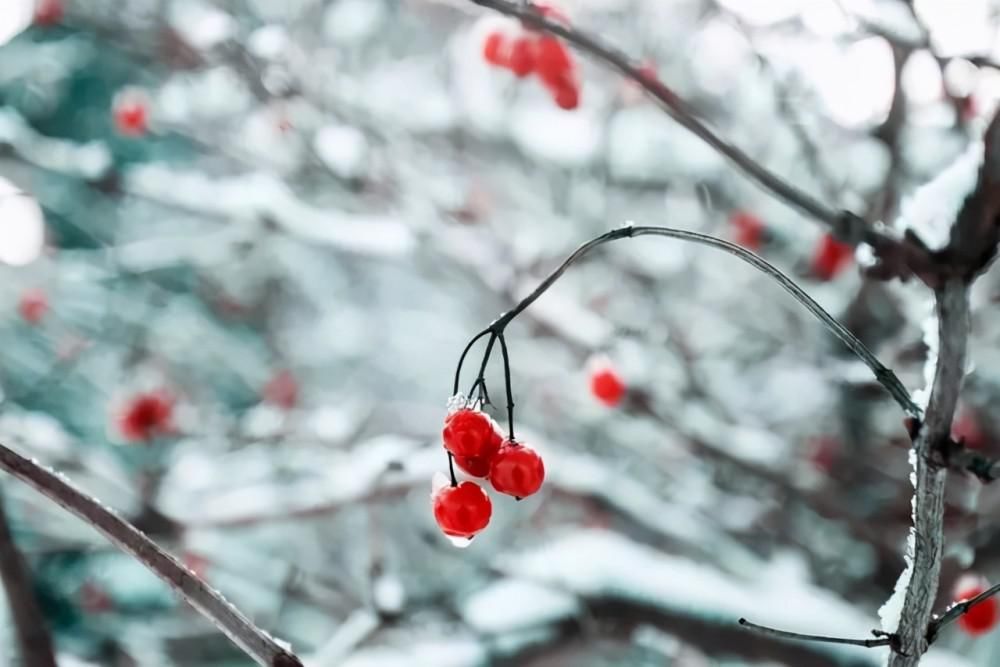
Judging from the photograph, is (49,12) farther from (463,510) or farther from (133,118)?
(463,510)

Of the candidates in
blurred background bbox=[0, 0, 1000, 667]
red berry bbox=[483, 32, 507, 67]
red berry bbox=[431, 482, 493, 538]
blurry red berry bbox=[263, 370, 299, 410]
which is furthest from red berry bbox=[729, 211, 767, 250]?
blurry red berry bbox=[263, 370, 299, 410]

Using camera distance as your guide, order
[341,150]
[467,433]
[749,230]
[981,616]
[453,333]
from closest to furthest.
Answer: [467,433] → [981,616] → [749,230] → [341,150] → [453,333]

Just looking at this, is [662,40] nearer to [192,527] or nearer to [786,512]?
[786,512]

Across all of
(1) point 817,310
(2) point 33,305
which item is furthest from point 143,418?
(1) point 817,310

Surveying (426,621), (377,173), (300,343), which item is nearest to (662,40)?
(377,173)

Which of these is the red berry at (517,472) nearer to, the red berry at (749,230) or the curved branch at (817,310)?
the curved branch at (817,310)

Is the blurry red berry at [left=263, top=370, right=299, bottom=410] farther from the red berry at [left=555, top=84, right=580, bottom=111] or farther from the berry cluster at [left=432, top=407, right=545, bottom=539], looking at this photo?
the berry cluster at [left=432, top=407, right=545, bottom=539]
